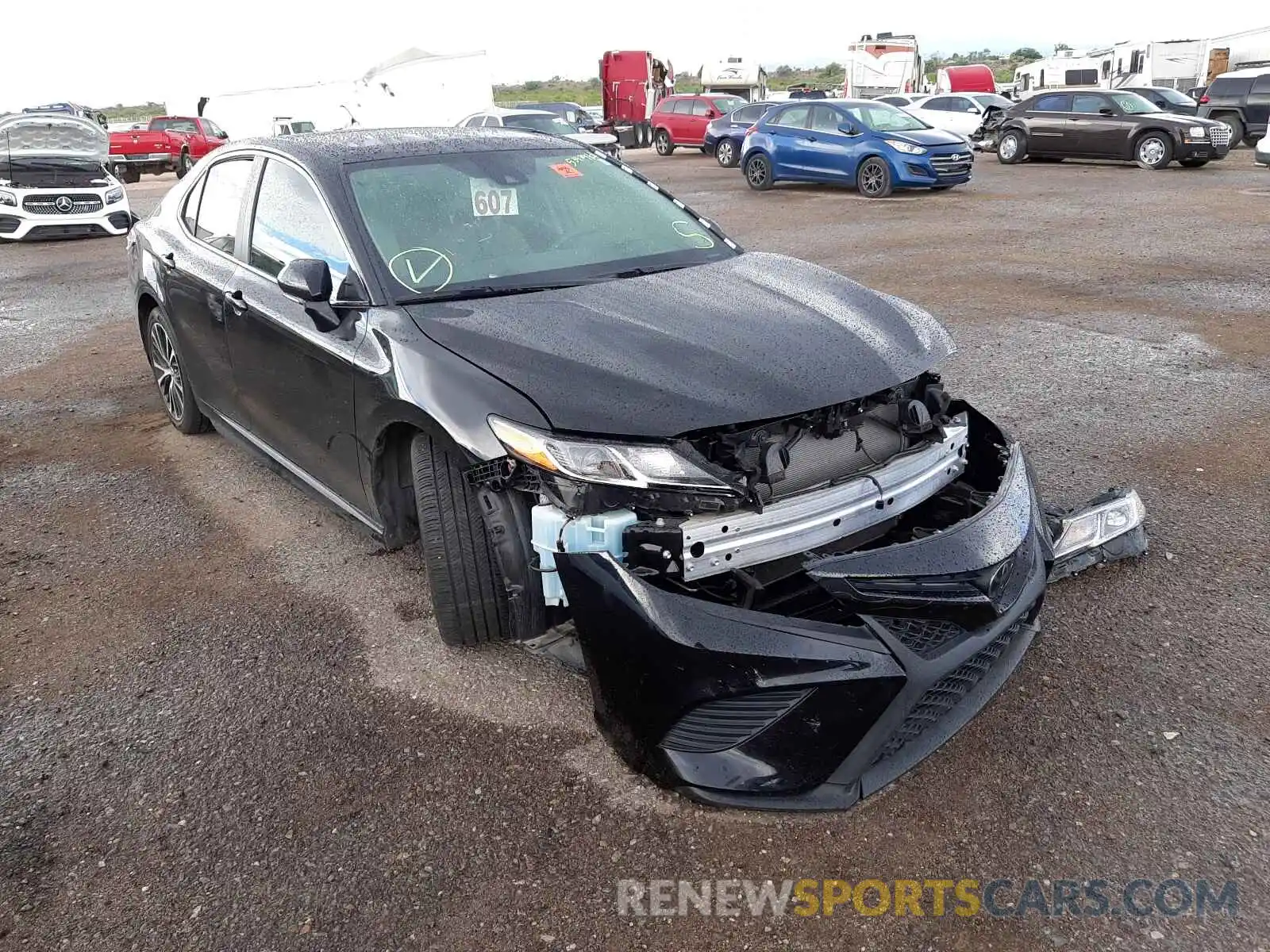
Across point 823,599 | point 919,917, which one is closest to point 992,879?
point 919,917

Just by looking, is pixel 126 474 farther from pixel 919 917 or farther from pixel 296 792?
pixel 919 917

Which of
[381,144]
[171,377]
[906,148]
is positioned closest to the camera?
[381,144]

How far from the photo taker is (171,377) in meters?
5.40

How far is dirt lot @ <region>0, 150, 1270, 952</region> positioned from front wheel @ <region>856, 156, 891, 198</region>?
1095 centimetres

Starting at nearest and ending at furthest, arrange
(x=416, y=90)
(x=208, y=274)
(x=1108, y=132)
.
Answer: (x=208, y=274) → (x=1108, y=132) → (x=416, y=90)

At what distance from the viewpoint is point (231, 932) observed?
7.51 ft

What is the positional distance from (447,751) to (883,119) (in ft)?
50.7

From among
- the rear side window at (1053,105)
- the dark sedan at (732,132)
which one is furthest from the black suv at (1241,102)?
the dark sedan at (732,132)

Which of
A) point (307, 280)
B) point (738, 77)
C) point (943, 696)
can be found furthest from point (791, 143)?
point (738, 77)

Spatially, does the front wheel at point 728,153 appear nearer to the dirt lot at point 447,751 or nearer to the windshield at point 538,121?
the windshield at point 538,121

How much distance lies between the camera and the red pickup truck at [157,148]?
2739 centimetres

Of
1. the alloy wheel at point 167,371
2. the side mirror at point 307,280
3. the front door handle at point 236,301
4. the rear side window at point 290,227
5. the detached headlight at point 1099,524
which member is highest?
the rear side window at point 290,227
